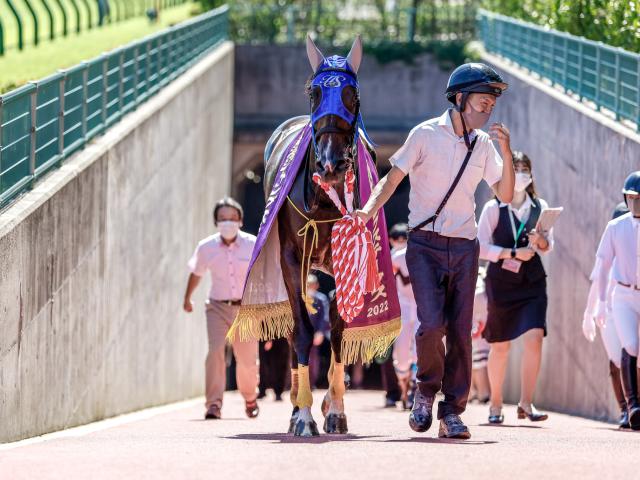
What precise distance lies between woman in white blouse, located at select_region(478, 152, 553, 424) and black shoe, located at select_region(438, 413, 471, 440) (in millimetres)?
3270

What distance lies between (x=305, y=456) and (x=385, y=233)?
11.2 ft

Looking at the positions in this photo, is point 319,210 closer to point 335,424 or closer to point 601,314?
point 335,424

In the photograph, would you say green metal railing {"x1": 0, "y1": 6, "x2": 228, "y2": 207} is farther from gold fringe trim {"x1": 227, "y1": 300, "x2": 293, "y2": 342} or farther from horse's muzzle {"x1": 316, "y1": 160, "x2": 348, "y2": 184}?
horse's muzzle {"x1": 316, "y1": 160, "x2": 348, "y2": 184}

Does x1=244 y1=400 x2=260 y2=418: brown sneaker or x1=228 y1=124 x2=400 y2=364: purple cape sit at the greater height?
x1=228 y1=124 x2=400 y2=364: purple cape

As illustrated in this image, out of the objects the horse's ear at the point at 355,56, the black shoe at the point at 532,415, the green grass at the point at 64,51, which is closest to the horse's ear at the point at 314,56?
the horse's ear at the point at 355,56

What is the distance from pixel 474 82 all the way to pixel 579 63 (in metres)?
9.65

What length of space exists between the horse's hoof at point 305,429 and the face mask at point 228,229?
488cm

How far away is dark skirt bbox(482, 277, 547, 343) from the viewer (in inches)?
521

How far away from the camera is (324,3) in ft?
114

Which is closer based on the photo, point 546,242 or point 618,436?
point 618,436

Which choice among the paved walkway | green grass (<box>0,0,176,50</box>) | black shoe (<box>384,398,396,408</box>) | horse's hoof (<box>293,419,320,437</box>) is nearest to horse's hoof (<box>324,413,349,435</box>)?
the paved walkway

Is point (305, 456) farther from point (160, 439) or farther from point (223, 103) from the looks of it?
point (223, 103)

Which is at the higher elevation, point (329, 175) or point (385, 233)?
point (329, 175)

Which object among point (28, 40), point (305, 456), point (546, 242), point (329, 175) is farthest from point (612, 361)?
point (28, 40)
